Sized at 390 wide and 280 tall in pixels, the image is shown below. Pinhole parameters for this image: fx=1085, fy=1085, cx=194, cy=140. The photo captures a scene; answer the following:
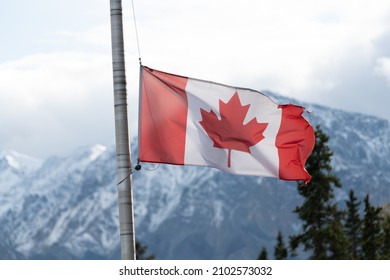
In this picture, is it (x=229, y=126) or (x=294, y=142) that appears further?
(x=294, y=142)

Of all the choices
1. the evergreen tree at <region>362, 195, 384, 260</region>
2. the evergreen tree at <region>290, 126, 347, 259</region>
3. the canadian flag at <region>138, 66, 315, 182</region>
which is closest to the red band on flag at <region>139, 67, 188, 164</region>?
the canadian flag at <region>138, 66, 315, 182</region>

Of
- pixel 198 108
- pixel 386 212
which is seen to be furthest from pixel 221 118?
pixel 386 212

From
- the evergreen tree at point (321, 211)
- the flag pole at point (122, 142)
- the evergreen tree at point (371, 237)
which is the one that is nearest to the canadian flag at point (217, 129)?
the flag pole at point (122, 142)

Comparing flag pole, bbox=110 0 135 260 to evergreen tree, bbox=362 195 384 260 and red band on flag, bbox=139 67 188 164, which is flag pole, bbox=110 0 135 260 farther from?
evergreen tree, bbox=362 195 384 260

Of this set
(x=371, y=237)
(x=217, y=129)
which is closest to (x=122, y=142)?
(x=217, y=129)

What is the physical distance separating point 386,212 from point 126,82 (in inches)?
5289

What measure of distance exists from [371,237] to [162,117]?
366ft

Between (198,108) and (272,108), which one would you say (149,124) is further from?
(272,108)

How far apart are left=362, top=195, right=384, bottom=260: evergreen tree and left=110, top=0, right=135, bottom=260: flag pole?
107580mm

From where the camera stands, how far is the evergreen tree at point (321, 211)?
104m

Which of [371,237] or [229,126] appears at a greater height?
[371,237]

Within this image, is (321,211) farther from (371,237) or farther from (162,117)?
(162,117)

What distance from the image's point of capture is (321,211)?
348ft
